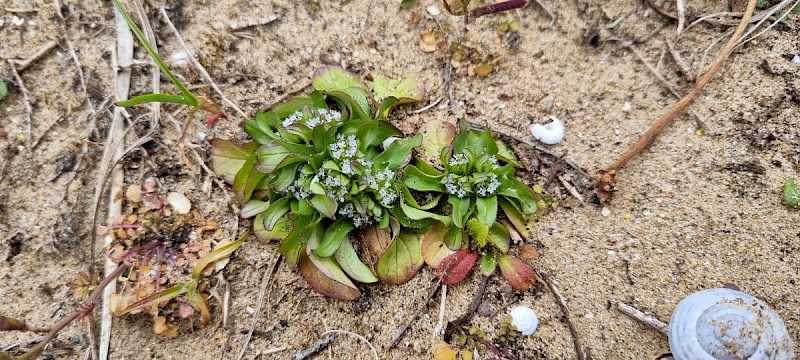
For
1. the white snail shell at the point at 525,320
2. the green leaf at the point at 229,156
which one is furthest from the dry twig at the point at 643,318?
the green leaf at the point at 229,156

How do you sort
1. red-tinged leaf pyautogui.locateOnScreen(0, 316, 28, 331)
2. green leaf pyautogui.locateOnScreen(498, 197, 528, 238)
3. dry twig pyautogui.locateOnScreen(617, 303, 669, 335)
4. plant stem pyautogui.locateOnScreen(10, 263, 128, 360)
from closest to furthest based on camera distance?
red-tinged leaf pyautogui.locateOnScreen(0, 316, 28, 331)
plant stem pyautogui.locateOnScreen(10, 263, 128, 360)
dry twig pyautogui.locateOnScreen(617, 303, 669, 335)
green leaf pyautogui.locateOnScreen(498, 197, 528, 238)

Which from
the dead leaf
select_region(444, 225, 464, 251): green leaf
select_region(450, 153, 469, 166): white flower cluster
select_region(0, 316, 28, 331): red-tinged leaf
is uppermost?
select_region(450, 153, 469, 166): white flower cluster

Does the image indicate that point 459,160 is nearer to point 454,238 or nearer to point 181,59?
point 454,238

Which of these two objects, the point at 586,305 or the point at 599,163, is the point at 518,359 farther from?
the point at 599,163

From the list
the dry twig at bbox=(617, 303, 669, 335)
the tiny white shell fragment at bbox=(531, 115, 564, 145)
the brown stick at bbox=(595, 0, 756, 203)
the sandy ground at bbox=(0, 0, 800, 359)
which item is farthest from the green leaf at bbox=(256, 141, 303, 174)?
the dry twig at bbox=(617, 303, 669, 335)

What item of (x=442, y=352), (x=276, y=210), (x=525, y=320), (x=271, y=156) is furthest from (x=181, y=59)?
(x=525, y=320)

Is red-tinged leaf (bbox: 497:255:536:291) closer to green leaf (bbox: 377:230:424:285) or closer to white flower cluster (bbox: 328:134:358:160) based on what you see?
green leaf (bbox: 377:230:424:285)

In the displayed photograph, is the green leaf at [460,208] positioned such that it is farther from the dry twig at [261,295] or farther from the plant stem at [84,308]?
the plant stem at [84,308]
